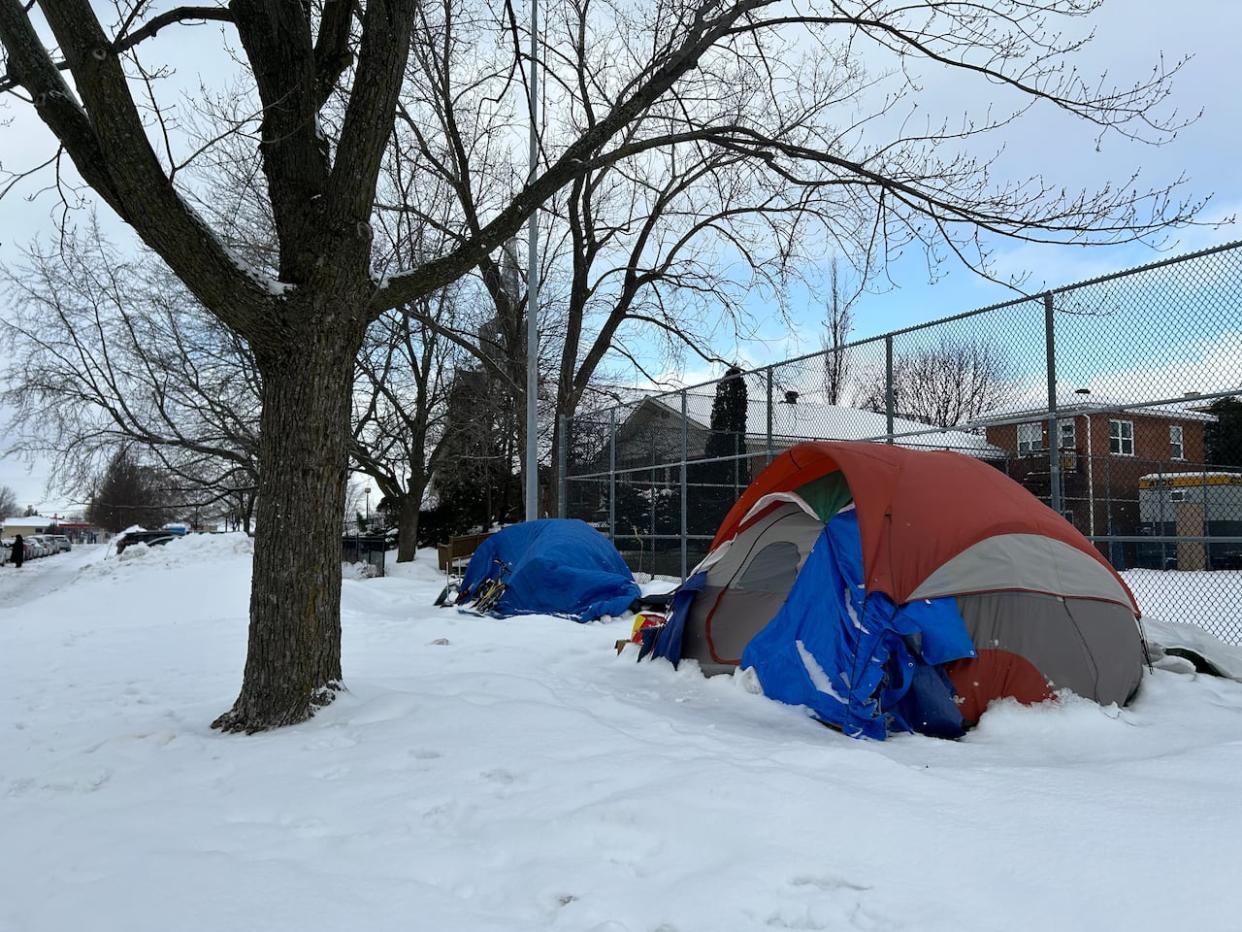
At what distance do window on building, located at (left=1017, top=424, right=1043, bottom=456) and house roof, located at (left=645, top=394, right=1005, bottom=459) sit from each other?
267 mm

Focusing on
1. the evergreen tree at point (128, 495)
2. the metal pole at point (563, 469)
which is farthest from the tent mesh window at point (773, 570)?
the evergreen tree at point (128, 495)

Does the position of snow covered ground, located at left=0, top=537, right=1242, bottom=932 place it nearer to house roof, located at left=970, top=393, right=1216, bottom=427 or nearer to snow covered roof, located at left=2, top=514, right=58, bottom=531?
house roof, located at left=970, top=393, right=1216, bottom=427

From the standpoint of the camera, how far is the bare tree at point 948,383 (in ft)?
30.8

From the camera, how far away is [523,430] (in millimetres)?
22062

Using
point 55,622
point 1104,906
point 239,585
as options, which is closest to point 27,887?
point 1104,906

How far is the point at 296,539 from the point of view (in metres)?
4.84

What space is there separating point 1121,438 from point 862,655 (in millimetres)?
7746

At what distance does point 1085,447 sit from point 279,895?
39.8 feet

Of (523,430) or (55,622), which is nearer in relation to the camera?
(55,622)

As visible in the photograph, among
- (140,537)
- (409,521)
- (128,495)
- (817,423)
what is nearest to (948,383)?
(817,423)

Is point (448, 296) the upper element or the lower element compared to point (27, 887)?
upper

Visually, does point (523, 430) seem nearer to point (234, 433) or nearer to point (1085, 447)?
point (234, 433)

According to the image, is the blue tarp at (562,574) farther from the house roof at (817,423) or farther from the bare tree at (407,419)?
the bare tree at (407,419)

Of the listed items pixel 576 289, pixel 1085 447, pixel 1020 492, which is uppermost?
pixel 576 289
